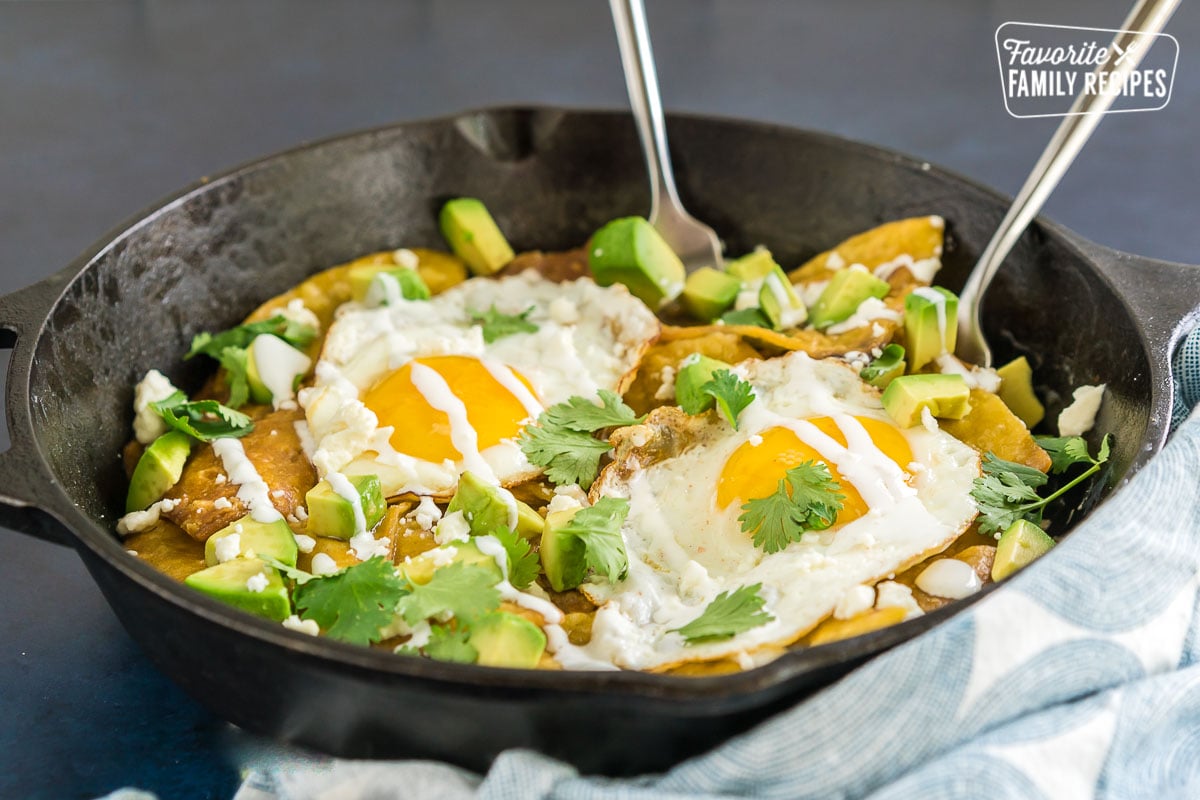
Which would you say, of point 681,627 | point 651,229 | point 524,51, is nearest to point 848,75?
point 524,51

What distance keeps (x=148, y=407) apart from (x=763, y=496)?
4.56 feet

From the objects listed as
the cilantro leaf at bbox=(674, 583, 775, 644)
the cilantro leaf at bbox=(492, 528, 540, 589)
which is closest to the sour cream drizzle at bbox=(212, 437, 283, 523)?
the cilantro leaf at bbox=(492, 528, 540, 589)

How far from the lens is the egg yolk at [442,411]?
2.62m

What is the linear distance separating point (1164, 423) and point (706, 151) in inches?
63.7

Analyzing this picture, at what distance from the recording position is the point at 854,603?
211 centimetres

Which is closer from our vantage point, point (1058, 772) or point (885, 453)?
point (1058, 772)

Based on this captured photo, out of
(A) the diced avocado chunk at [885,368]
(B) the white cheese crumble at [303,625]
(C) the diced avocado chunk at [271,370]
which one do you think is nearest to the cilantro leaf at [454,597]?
(B) the white cheese crumble at [303,625]

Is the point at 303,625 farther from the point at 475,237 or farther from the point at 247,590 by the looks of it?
the point at 475,237

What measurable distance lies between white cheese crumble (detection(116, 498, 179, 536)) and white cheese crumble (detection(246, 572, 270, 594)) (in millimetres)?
447

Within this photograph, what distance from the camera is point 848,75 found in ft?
17.2

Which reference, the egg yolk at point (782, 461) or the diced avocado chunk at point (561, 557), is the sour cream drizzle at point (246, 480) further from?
the egg yolk at point (782, 461)

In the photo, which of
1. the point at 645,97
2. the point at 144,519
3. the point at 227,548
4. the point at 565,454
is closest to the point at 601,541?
the point at 565,454

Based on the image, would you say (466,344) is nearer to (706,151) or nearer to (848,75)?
(706,151)

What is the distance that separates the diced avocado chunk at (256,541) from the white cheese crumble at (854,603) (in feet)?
3.39
